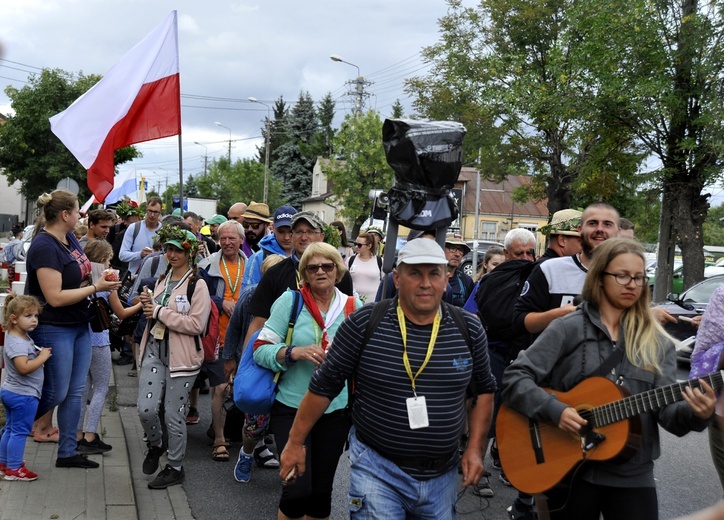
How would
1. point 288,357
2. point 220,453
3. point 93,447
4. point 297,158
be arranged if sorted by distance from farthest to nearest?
point 297,158 < point 220,453 < point 93,447 < point 288,357

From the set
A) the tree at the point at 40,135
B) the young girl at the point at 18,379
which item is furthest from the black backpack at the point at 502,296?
the tree at the point at 40,135

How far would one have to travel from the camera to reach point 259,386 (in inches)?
186

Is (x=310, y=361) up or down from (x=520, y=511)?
up

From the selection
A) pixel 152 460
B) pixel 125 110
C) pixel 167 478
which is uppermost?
pixel 125 110

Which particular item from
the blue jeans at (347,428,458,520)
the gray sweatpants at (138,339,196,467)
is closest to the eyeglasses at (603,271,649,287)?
the blue jeans at (347,428,458,520)

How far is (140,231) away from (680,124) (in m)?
14.9

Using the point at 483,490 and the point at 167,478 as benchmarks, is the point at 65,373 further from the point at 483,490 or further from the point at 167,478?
the point at 483,490

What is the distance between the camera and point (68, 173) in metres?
37.7

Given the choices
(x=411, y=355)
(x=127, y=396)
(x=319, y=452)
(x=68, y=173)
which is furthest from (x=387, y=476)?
(x=68, y=173)

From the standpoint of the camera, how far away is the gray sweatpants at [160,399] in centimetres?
610

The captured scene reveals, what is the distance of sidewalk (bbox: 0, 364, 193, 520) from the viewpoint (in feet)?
17.4

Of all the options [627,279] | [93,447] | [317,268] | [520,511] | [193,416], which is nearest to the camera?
[627,279]

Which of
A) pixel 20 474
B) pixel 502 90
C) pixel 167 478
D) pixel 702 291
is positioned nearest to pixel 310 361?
pixel 167 478

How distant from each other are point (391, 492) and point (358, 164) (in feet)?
170
